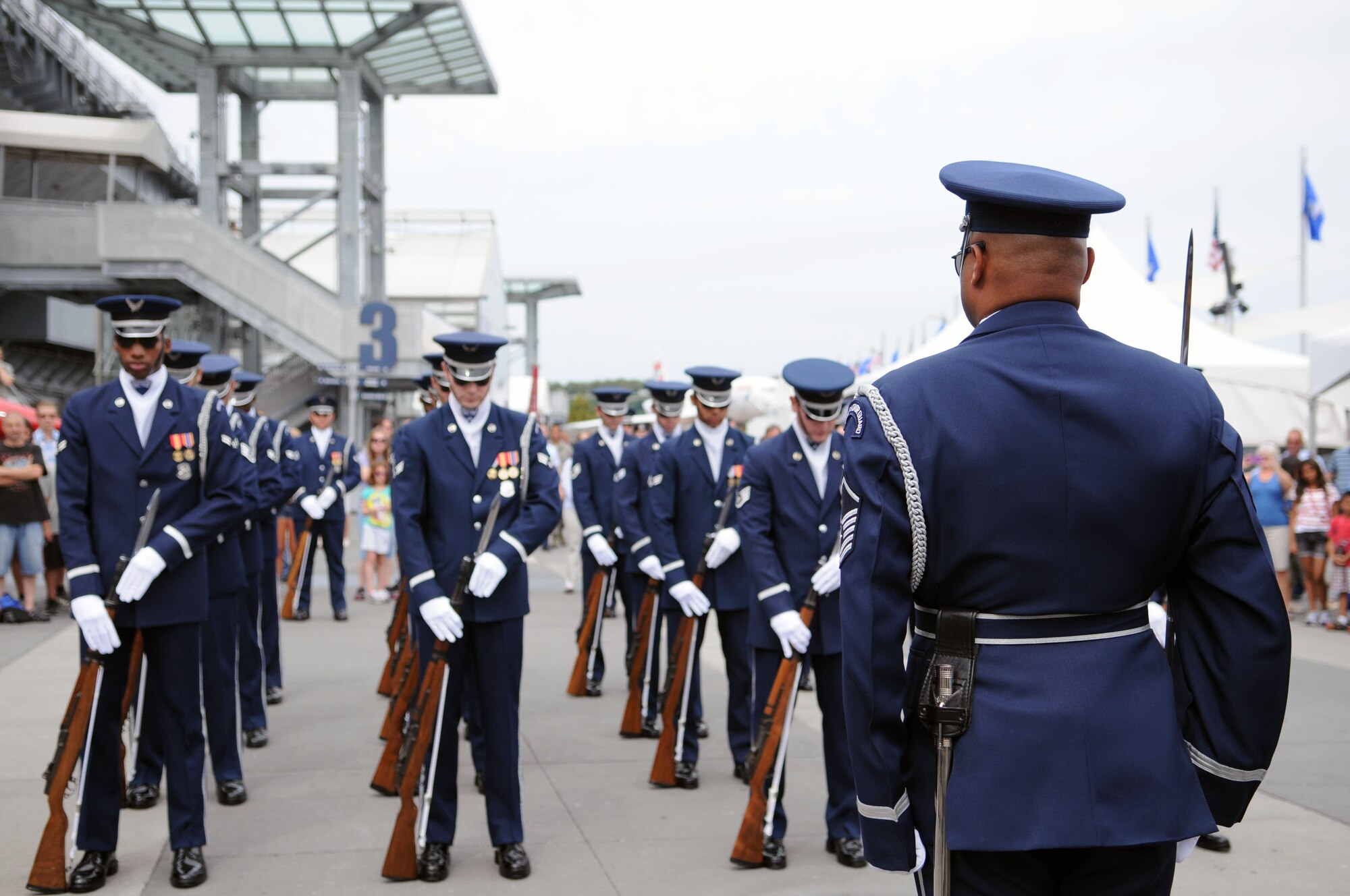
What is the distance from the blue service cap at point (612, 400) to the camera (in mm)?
10703

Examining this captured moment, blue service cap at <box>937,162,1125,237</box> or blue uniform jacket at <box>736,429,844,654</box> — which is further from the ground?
blue service cap at <box>937,162,1125,237</box>

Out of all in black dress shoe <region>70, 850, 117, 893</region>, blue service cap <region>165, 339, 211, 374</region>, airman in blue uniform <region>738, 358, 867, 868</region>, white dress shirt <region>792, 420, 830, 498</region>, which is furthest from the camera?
blue service cap <region>165, 339, 211, 374</region>

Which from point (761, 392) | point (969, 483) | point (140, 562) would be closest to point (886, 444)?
point (969, 483)

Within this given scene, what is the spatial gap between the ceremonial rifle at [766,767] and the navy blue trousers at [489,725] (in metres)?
0.93

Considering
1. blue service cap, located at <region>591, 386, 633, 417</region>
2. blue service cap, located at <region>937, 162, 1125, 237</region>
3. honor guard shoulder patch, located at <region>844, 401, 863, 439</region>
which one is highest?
blue service cap, located at <region>937, 162, 1125, 237</region>

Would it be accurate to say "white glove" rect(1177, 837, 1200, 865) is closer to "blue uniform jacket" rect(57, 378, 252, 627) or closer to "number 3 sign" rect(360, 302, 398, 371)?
"blue uniform jacket" rect(57, 378, 252, 627)

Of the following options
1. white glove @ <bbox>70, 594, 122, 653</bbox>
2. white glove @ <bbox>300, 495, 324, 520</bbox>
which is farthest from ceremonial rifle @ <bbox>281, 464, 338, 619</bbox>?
white glove @ <bbox>70, 594, 122, 653</bbox>

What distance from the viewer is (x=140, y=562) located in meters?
4.90

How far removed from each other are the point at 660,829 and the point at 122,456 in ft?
9.33

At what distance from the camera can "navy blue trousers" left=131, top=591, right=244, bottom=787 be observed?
5855mm

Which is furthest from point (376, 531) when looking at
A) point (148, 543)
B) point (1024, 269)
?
point (1024, 269)

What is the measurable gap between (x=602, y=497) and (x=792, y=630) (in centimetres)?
525

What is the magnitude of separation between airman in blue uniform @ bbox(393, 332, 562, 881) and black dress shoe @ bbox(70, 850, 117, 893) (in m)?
1.21

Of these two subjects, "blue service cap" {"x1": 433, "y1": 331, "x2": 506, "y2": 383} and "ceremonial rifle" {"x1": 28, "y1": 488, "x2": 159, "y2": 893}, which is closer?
"ceremonial rifle" {"x1": 28, "y1": 488, "x2": 159, "y2": 893}
